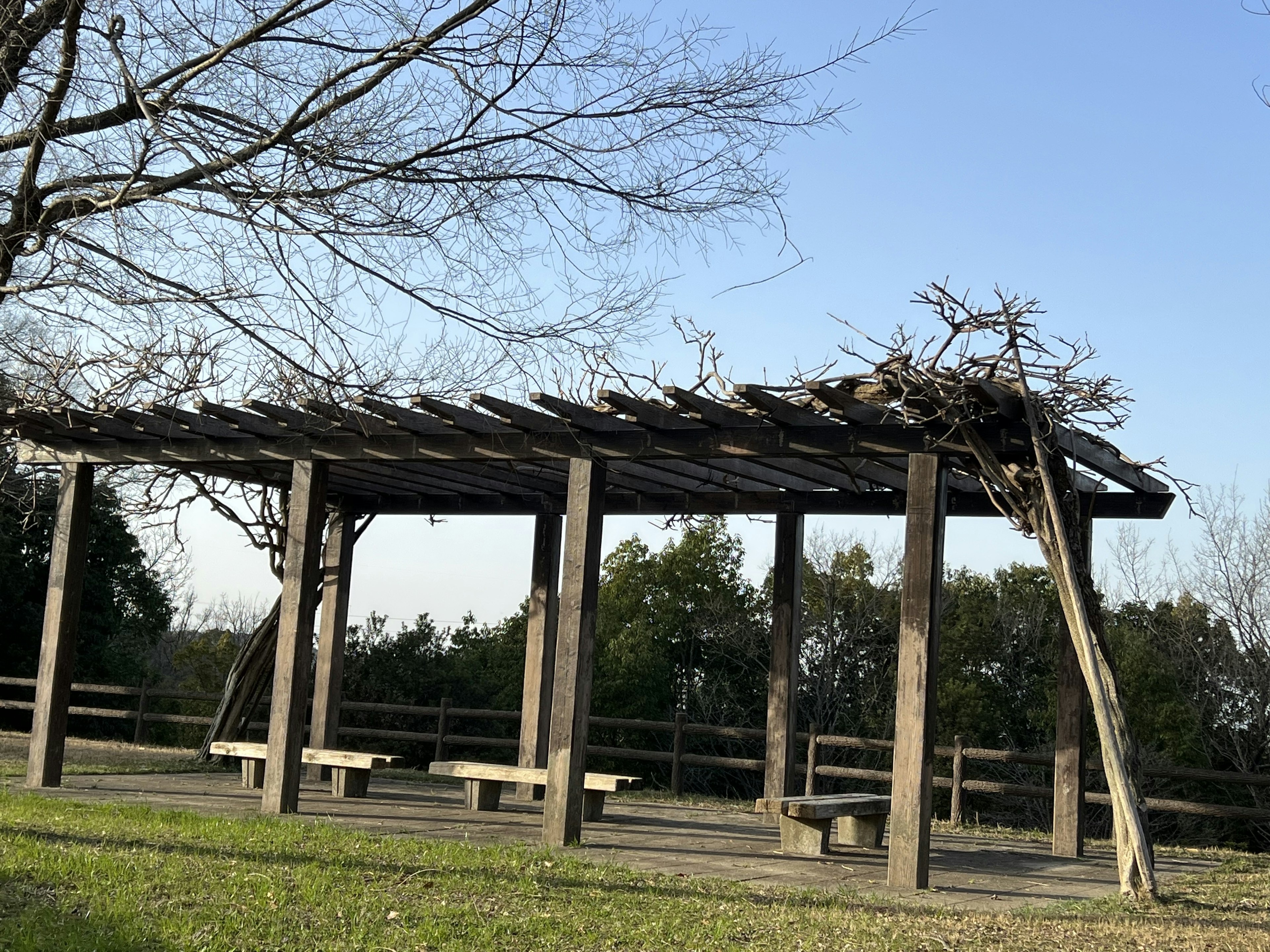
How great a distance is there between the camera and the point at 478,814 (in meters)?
10.4

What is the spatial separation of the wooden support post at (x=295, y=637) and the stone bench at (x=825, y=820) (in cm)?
354

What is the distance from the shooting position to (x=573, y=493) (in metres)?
8.73

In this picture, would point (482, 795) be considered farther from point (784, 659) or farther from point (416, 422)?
point (416, 422)

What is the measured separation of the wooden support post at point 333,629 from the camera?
1277 centimetres

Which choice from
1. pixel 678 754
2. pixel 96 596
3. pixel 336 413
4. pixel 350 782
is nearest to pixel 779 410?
pixel 336 413

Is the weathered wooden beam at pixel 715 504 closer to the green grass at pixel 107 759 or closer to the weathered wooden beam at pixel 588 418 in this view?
the weathered wooden beam at pixel 588 418

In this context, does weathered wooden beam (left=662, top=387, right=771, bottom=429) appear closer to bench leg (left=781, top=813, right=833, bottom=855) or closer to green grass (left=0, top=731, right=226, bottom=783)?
bench leg (left=781, top=813, right=833, bottom=855)

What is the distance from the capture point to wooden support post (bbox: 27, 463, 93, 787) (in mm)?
10383

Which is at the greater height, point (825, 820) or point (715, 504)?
point (715, 504)

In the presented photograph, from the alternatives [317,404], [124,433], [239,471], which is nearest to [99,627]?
[239,471]

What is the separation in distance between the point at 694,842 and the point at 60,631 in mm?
5567

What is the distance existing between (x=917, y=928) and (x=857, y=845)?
11.7 ft

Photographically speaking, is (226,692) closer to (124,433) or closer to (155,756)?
(155,756)

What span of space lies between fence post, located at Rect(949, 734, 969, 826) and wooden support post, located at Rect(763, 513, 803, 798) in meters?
1.99
